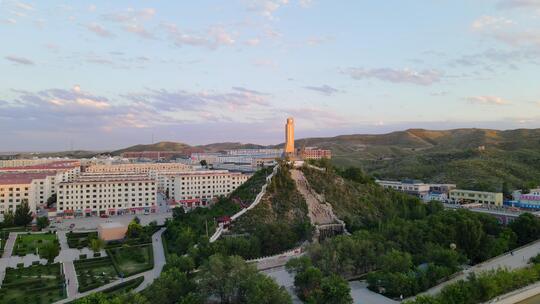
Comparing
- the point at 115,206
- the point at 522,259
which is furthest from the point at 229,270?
the point at 115,206

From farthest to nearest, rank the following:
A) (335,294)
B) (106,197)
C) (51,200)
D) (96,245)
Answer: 1. (51,200)
2. (106,197)
3. (96,245)
4. (335,294)

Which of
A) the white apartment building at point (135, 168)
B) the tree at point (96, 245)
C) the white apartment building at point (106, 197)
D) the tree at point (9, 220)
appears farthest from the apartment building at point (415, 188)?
the tree at point (9, 220)

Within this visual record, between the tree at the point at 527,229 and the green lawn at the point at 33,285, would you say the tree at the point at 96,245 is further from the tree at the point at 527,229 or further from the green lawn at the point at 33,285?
the tree at the point at 527,229

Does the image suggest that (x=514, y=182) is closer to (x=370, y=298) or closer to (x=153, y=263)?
(x=370, y=298)

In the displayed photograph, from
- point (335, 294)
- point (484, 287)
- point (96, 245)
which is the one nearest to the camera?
point (335, 294)

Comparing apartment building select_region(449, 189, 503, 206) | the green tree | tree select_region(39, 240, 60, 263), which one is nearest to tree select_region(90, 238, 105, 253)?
tree select_region(39, 240, 60, 263)

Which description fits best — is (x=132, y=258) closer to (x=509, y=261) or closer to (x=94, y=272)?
(x=94, y=272)

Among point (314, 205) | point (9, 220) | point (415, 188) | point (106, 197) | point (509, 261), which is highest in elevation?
point (314, 205)

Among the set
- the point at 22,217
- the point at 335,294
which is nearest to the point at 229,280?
the point at 335,294
